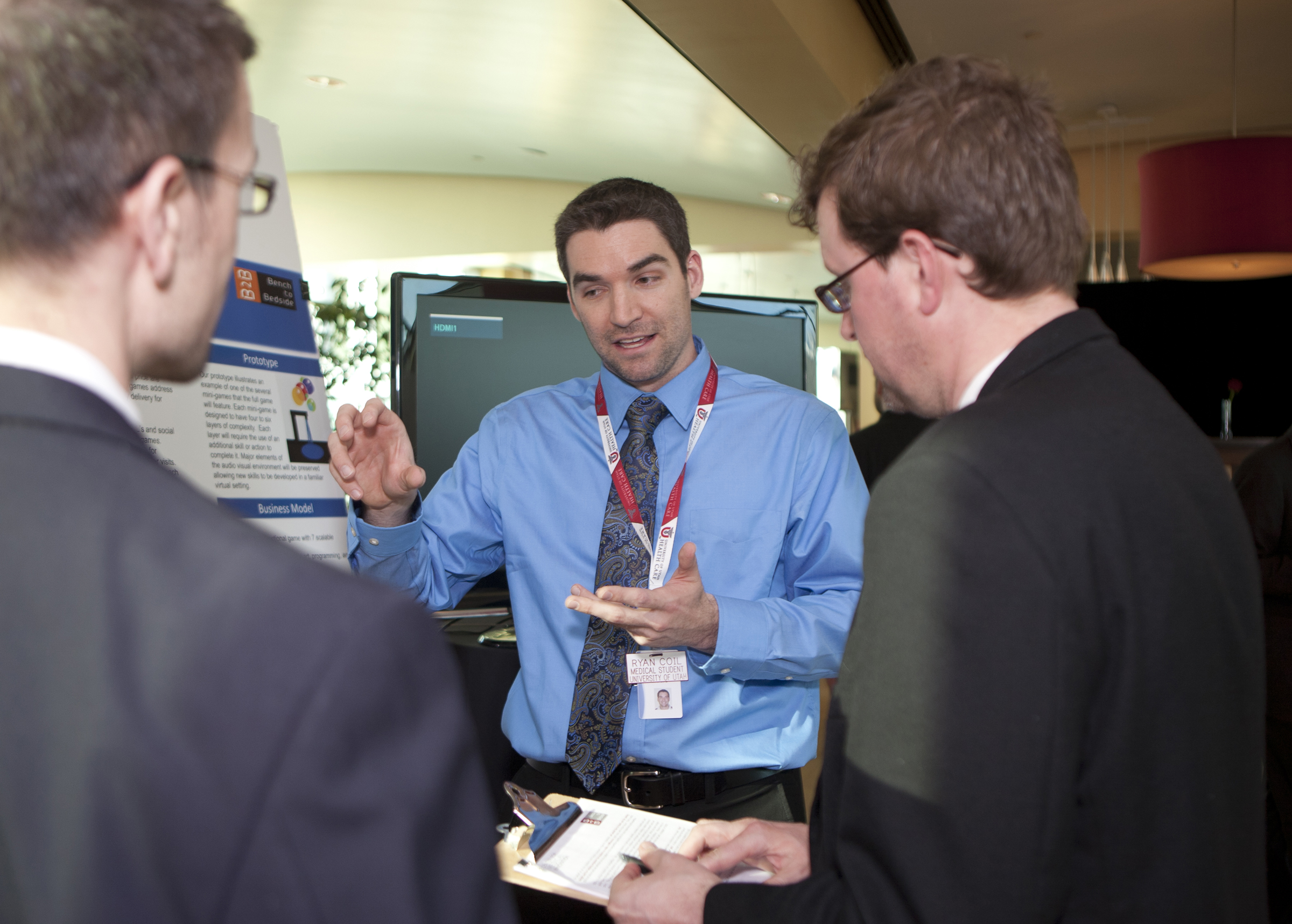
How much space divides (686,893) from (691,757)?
0.78 metres

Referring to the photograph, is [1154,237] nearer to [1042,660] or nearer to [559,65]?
[559,65]

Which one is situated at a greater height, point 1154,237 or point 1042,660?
point 1154,237

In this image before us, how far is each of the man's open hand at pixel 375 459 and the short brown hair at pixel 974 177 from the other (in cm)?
102

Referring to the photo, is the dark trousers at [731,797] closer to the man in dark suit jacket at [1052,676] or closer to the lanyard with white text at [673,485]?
the lanyard with white text at [673,485]

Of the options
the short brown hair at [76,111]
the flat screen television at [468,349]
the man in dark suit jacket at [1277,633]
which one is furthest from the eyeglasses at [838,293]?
the man in dark suit jacket at [1277,633]

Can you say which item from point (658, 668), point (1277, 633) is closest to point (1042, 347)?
point (658, 668)

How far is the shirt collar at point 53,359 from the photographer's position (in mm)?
600

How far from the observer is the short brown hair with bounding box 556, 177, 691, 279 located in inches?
82.6

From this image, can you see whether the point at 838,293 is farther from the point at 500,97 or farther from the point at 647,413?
the point at 500,97

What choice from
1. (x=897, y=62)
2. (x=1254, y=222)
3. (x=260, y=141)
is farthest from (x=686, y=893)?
(x=897, y=62)

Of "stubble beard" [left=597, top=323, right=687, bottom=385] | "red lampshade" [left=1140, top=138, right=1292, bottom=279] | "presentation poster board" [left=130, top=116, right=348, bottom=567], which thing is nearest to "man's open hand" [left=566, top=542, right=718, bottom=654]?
"stubble beard" [left=597, top=323, right=687, bottom=385]

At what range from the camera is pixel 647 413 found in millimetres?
2059

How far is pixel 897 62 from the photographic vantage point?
6223 mm

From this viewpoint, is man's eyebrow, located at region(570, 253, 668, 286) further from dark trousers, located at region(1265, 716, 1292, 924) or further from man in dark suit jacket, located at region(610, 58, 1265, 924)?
dark trousers, located at region(1265, 716, 1292, 924)
